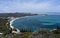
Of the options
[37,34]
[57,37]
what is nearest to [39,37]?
[37,34]

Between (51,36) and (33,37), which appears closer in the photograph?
(51,36)

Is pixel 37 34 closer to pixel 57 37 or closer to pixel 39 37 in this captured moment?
pixel 39 37

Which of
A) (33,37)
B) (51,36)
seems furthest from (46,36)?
(33,37)

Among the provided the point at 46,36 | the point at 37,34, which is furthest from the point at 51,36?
the point at 37,34

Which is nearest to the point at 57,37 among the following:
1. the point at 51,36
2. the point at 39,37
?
the point at 51,36

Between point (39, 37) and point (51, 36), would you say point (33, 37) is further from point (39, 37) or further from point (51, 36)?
point (51, 36)

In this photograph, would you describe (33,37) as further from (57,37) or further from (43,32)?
(57,37)
